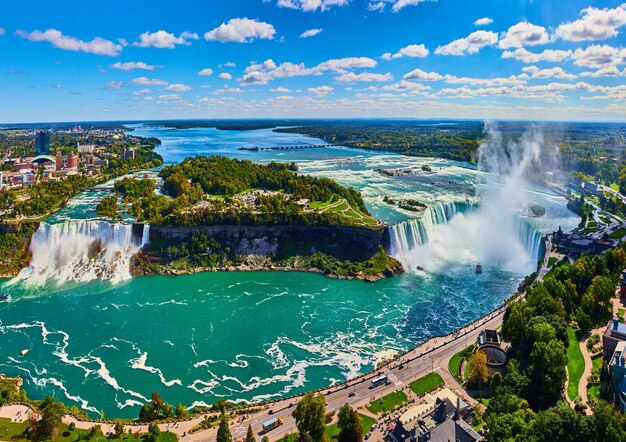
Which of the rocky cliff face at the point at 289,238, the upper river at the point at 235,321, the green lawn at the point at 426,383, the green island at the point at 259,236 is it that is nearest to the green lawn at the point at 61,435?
the upper river at the point at 235,321

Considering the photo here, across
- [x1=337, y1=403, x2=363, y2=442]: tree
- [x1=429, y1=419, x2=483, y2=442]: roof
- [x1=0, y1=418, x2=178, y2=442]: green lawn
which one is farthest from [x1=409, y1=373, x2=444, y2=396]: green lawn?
[x1=0, y1=418, x2=178, y2=442]: green lawn

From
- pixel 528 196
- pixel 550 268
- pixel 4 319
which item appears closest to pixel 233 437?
pixel 4 319

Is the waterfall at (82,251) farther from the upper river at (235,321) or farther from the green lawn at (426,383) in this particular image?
the green lawn at (426,383)

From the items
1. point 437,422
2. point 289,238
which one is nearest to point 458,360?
point 437,422

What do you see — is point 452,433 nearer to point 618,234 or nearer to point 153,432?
point 153,432

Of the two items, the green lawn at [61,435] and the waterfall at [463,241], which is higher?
the waterfall at [463,241]

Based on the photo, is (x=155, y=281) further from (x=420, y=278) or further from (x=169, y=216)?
(x=420, y=278)
